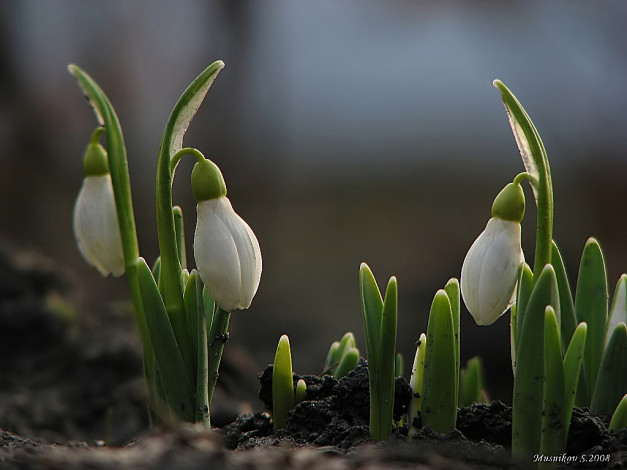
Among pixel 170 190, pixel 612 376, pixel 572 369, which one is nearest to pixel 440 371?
pixel 572 369

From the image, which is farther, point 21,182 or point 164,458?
point 21,182

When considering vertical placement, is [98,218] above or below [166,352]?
above

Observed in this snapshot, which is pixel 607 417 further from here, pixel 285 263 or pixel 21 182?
pixel 285 263

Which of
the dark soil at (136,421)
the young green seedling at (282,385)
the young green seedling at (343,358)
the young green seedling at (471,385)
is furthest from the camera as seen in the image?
the young green seedling at (471,385)

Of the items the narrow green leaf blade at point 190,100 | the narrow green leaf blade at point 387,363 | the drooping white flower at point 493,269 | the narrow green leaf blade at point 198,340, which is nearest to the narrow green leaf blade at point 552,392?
the drooping white flower at point 493,269

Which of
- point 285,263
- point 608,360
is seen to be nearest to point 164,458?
point 608,360

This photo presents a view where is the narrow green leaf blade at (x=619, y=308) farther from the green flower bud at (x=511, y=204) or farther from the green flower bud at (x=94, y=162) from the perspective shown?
the green flower bud at (x=94, y=162)

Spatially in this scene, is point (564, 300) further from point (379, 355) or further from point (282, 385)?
point (282, 385)
